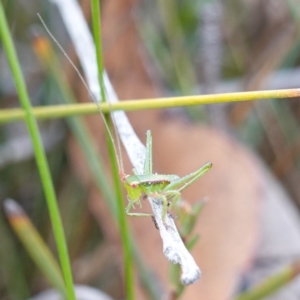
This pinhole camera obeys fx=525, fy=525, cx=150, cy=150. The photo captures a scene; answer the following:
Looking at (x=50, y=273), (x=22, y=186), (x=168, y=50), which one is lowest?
(x=50, y=273)

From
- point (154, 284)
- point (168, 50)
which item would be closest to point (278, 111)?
point (168, 50)

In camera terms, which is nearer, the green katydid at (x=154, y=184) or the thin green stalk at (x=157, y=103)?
the thin green stalk at (x=157, y=103)

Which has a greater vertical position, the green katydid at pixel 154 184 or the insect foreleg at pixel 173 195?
the green katydid at pixel 154 184

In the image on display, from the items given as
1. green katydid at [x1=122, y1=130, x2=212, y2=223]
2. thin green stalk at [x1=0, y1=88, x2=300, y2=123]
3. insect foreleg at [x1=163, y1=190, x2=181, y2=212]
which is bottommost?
insect foreleg at [x1=163, y1=190, x2=181, y2=212]

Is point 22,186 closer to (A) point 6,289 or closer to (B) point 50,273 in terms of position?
(A) point 6,289
